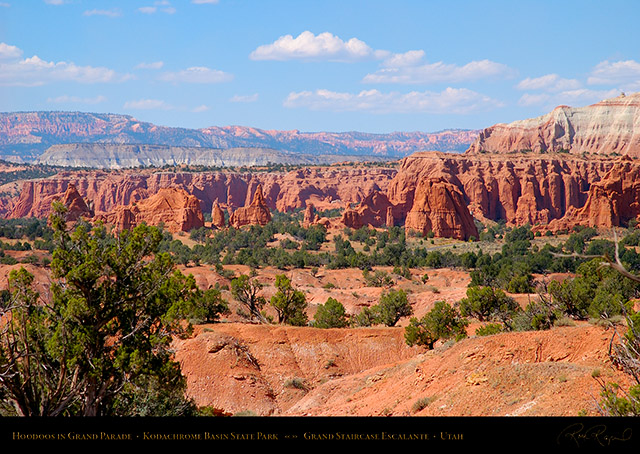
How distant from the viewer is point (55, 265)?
16812mm

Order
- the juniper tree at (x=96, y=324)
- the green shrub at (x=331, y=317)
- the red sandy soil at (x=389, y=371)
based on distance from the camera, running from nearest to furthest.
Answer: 1. the juniper tree at (x=96, y=324)
2. the red sandy soil at (x=389, y=371)
3. the green shrub at (x=331, y=317)

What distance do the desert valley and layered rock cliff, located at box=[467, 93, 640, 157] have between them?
578mm

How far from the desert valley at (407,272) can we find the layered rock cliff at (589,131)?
578 millimetres

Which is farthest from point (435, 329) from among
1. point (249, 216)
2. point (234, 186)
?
point (234, 186)

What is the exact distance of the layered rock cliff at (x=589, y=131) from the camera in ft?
580

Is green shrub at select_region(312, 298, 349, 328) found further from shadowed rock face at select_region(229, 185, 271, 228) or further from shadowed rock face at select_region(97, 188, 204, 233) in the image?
shadowed rock face at select_region(229, 185, 271, 228)

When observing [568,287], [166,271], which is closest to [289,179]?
[568,287]

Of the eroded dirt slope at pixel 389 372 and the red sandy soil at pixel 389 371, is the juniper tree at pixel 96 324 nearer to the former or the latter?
the eroded dirt slope at pixel 389 372

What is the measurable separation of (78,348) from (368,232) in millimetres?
94642

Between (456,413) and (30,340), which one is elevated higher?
(30,340)

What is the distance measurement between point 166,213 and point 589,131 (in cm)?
13637

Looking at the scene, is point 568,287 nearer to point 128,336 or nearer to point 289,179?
point 128,336
